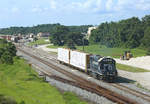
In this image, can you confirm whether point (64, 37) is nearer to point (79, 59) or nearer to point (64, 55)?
point (64, 55)

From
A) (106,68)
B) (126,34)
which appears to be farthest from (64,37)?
(106,68)

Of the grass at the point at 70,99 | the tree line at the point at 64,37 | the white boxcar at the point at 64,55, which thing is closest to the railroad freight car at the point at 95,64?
the white boxcar at the point at 64,55

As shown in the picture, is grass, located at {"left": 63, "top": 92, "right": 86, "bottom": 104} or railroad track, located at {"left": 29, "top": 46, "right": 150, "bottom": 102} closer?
grass, located at {"left": 63, "top": 92, "right": 86, "bottom": 104}

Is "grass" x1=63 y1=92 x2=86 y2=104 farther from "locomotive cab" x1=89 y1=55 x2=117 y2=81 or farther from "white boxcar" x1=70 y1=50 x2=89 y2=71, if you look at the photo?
"white boxcar" x1=70 y1=50 x2=89 y2=71

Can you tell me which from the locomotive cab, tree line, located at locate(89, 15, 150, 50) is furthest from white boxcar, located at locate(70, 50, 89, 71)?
tree line, located at locate(89, 15, 150, 50)

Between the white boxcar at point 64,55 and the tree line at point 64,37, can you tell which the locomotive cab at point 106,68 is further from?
the tree line at point 64,37

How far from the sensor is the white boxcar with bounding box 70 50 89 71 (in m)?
49.4

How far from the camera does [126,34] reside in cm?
14975

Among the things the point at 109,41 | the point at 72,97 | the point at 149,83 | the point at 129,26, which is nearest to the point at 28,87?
the point at 72,97

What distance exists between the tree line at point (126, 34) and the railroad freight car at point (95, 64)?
6585 cm

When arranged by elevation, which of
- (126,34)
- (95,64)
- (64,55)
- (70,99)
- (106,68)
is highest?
(126,34)

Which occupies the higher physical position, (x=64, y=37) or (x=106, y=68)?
(x=106, y=68)

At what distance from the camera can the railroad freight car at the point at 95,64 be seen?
42500mm

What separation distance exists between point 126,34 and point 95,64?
108m
